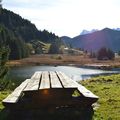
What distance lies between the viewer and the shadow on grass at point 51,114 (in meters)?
13.0

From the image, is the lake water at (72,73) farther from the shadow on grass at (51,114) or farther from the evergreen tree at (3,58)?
the shadow on grass at (51,114)

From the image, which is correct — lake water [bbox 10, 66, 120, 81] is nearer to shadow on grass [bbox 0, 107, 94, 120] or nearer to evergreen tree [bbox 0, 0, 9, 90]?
evergreen tree [bbox 0, 0, 9, 90]

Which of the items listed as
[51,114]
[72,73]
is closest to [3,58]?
[51,114]

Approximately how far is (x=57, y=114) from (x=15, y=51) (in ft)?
540

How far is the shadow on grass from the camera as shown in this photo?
42.8 feet

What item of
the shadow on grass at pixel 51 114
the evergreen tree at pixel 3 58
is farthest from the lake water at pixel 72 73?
the shadow on grass at pixel 51 114

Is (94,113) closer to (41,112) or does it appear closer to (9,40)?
(41,112)

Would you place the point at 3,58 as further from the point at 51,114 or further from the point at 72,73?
the point at 72,73

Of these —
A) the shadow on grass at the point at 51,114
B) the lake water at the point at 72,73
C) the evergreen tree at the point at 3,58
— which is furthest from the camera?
the lake water at the point at 72,73

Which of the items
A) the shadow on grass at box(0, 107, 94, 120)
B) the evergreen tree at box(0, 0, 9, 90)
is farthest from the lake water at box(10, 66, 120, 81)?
the shadow on grass at box(0, 107, 94, 120)

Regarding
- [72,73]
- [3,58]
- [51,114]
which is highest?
[3,58]

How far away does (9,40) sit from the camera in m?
172

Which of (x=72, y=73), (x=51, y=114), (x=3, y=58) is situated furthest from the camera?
(x=72, y=73)

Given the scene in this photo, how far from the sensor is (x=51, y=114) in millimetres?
13344
